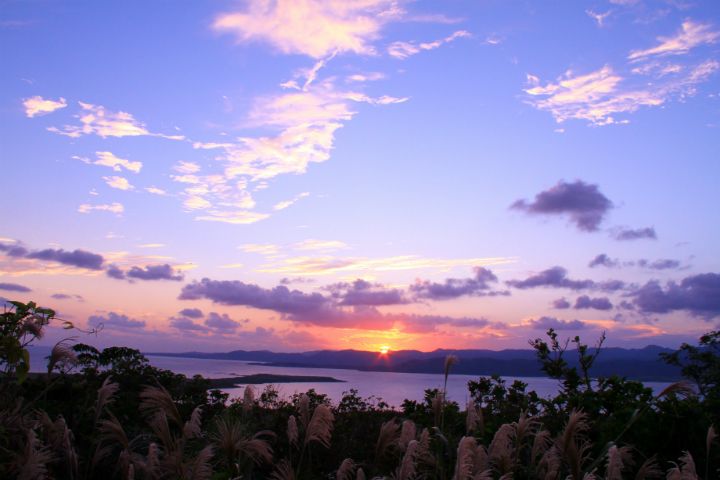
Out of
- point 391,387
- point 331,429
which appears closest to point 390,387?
point 391,387

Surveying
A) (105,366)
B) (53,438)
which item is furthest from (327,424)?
(105,366)

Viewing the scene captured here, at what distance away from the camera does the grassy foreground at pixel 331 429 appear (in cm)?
363

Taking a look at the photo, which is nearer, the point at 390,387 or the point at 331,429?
the point at 331,429

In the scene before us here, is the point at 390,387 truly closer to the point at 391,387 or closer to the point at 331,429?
the point at 391,387

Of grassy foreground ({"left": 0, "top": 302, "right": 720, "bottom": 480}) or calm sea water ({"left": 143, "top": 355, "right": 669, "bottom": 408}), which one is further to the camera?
calm sea water ({"left": 143, "top": 355, "right": 669, "bottom": 408})

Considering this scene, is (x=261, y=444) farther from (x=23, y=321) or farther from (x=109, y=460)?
(x=109, y=460)

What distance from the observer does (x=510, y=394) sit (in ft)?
25.8

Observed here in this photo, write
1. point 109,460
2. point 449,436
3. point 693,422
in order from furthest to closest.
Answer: point 449,436 → point 693,422 → point 109,460

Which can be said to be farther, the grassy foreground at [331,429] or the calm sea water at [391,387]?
the calm sea water at [391,387]

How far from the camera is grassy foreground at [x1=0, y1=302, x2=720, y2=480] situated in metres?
3.63

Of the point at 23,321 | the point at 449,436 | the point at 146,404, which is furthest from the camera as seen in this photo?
the point at 449,436

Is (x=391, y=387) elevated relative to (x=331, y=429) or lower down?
lower down

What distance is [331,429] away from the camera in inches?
258

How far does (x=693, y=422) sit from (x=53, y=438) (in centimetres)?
705
